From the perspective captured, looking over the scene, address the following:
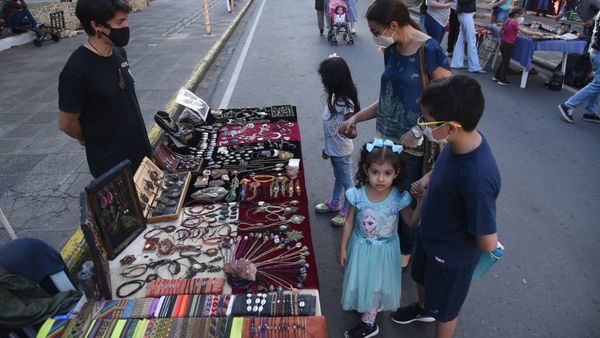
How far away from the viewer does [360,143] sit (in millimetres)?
5520

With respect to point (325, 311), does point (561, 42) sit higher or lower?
higher

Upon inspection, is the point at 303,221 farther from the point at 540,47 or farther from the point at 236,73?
the point at 236,73

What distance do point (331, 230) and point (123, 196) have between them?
6.75 feet

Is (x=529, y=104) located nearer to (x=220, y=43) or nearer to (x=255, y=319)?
(x=255, y=319)

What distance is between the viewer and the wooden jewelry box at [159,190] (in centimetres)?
281

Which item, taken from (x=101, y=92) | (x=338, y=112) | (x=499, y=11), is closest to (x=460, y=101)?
(x=338, y=112)

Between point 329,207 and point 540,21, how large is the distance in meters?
13.5

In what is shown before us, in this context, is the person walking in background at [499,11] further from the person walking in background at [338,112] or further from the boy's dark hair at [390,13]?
the boy's dark hair at [390,13]

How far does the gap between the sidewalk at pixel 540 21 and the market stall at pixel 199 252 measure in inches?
301

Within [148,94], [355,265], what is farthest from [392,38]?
[148,94]

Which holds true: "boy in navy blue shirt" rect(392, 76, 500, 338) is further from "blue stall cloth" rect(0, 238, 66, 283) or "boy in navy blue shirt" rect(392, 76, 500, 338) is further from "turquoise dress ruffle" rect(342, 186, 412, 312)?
"blue stall cloth" rect(0, 238, 66, 283)

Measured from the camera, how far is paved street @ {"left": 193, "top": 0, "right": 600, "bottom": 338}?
2.92 meters

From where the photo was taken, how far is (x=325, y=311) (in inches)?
118

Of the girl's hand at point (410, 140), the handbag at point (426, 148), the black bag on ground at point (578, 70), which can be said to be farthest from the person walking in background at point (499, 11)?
the girl's hand at point (410, 140)
